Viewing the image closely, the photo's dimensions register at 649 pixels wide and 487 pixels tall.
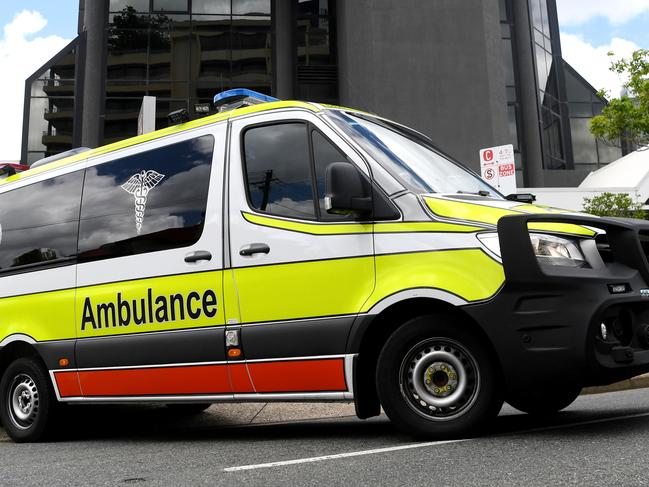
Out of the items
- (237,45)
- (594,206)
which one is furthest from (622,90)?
(237,45)

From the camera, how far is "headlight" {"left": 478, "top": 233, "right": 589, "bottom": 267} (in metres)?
4.46

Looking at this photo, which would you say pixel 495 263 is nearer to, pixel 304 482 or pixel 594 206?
pixel 304 482

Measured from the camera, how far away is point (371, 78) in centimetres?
2639

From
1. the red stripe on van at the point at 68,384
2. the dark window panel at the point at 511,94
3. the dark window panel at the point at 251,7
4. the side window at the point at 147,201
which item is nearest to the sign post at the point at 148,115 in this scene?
the side window at the point at 147,201

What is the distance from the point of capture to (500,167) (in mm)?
12094

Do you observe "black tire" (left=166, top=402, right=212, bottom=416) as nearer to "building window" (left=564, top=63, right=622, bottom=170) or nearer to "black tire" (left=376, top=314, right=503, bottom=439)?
"black tire" (left=376, top=314, right=503, bottom=439)

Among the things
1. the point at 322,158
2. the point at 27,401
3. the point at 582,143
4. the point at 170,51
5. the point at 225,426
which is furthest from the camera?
the point at 582,143

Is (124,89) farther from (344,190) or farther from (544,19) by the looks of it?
(344,190)

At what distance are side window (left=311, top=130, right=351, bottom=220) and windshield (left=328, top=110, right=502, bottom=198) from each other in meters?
0.15

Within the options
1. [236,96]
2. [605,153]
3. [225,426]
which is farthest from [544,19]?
[236,96]

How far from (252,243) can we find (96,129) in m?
22.9

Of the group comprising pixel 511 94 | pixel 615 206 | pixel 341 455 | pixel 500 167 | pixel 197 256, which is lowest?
pixel 341 455

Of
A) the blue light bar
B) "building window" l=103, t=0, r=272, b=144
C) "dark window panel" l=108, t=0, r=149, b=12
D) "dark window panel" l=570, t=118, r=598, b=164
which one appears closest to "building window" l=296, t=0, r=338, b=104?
"building window" l=103, t=0, r=272, b=144

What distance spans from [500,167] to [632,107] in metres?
7.43
